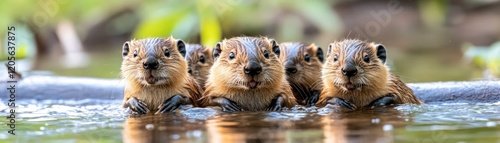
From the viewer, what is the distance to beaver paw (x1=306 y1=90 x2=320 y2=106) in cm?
Answer: 812

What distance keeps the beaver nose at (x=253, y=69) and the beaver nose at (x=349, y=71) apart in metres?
0.65

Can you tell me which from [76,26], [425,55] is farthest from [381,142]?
[76,26]

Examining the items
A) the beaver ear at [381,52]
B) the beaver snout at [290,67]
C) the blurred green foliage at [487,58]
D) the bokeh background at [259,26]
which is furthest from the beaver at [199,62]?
the blurred green foliage at [487,58]

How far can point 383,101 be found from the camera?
775 cm

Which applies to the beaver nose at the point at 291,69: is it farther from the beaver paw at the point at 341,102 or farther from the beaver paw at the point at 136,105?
the beaver paw at the point at 136,105

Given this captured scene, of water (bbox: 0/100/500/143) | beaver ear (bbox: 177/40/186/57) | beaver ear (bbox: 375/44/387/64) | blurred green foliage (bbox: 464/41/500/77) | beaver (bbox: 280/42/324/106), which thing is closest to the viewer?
water (bbox: 0/100/500/143)

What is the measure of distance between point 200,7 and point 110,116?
614 centimetres

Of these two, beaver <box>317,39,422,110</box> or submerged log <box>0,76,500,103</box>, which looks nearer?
beaver <box>317,39,422,110</box>

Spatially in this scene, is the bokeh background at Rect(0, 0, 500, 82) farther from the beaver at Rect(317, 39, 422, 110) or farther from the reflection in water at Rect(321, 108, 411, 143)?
the reflection in water at Rect(321, 108, 411, 143)

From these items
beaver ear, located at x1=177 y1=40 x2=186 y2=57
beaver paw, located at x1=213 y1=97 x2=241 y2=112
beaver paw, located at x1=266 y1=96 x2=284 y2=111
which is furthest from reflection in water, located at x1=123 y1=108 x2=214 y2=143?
beaver ear, located at x1=177 y1=40 x2=186 y2=57

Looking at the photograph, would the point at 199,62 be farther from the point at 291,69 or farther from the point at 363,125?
the point at 363,125

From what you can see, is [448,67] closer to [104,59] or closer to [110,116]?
[104,59]

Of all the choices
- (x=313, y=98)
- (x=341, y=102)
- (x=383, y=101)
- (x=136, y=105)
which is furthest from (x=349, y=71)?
(x=136, y=105)

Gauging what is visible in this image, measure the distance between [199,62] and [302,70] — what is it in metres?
0.93
